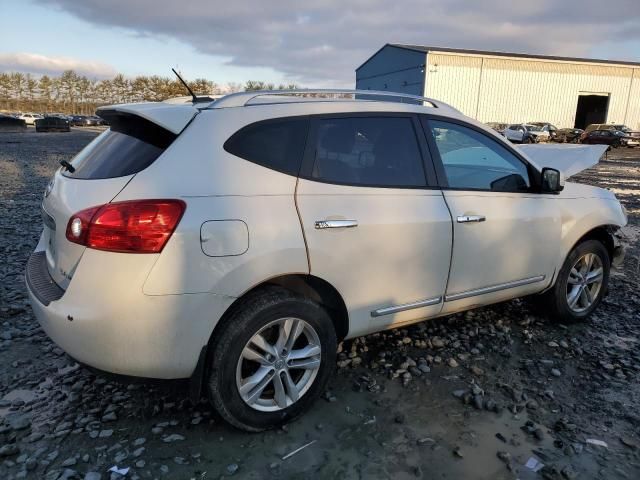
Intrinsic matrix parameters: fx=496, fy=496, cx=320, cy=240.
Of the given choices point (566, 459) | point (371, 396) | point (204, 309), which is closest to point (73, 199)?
point (204, 309)

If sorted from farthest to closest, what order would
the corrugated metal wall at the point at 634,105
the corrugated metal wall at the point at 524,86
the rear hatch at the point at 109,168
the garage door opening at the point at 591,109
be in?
the garage door opening at the point at 591,109, the corrugated metal wall at the point at 634,105, the corrugated metal wall at the point at 524,86, the rear hatch at the point at 109,168

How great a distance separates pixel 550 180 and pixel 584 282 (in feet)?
3.78

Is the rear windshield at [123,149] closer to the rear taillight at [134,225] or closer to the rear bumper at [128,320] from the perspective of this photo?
the rear taillight at [134,225]

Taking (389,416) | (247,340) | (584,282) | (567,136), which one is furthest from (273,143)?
(567,136)

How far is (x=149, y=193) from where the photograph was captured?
2.36 metres

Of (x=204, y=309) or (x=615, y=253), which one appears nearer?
(x=204, y=309)

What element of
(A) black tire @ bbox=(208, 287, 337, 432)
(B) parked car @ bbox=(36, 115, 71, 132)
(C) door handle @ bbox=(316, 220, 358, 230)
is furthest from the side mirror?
(B) parked car @ bbox=(36, 115, 71, 132)

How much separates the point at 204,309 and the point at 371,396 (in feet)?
4.34

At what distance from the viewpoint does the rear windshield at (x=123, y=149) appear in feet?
8.32

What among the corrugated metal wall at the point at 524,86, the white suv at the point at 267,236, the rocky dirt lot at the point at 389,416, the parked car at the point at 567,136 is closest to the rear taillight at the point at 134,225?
the white suv at the point at 267,236

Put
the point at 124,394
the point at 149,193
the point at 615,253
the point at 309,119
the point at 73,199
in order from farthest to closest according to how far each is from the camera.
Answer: the point at 615,253
the point at 124,394
the point at 309,119
the point at 73,199
the point at 149,193

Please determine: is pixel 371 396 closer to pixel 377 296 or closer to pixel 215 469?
pixel 377 296

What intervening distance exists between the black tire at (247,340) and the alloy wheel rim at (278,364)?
0.10 feet

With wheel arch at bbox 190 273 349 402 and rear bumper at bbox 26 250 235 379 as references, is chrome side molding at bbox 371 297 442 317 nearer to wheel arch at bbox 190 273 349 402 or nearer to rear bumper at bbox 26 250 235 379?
wheel arch at bbox 190 273 349 402
